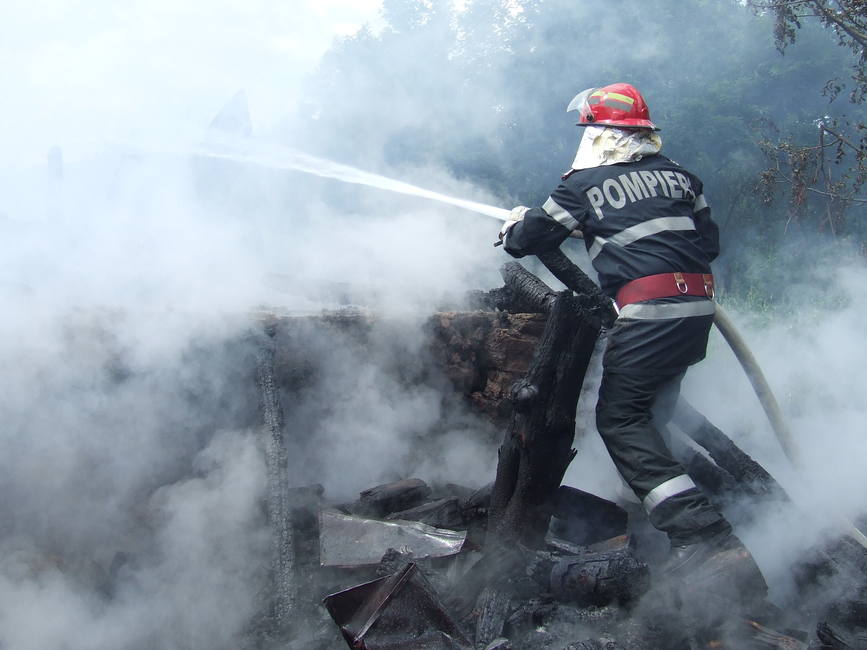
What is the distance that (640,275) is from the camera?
330cm

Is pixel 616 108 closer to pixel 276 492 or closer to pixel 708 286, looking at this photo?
pixel 708 286

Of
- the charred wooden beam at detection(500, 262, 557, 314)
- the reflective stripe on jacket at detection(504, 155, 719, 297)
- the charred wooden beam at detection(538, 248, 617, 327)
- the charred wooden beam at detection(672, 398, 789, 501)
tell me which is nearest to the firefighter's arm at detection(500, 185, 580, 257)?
the reflective stripe on jacket at detection(504, 155, 719, 297)

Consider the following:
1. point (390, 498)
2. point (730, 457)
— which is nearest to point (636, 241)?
point (730, 457)

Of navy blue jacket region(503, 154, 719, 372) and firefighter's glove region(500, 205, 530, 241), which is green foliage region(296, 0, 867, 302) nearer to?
firefighter's glove region(500, 205, 530, 241)

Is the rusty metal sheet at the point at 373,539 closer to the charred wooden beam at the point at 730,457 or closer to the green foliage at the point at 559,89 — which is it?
the charred wooden beam at the point at 730,457

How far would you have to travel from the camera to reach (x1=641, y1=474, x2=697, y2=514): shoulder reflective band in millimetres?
3064

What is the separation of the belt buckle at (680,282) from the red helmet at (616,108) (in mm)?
831

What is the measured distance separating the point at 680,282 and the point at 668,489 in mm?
983

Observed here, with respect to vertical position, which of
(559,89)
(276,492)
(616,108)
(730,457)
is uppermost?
(559,89)

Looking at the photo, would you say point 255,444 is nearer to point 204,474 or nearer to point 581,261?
point 204,474

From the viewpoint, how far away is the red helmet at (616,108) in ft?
11.7

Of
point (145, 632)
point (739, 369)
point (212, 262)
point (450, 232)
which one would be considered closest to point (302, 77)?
point (450, 232)

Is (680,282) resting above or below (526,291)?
above

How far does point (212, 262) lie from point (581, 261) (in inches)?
249
